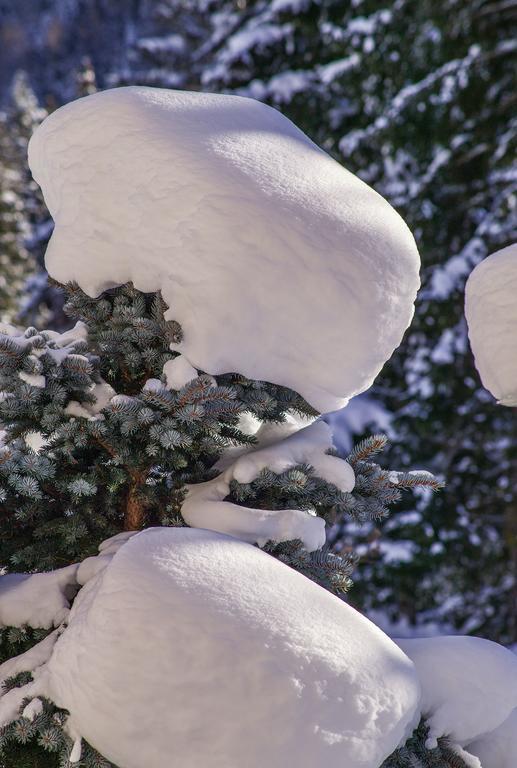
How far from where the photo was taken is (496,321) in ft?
7.59

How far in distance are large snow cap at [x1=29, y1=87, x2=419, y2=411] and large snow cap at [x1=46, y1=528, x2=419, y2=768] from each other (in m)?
0.59

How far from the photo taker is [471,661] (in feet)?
7.47

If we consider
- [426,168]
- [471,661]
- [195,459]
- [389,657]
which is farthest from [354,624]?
[426,168]

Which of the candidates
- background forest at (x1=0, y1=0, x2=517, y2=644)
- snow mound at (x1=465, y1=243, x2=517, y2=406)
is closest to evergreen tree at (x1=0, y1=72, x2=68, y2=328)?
background forest at (x1=0, y1=0, x2=517, y2=644)

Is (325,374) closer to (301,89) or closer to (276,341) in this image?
(276,341)

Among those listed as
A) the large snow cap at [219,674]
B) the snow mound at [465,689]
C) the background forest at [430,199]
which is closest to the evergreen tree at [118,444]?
the snow mound at [465,689]

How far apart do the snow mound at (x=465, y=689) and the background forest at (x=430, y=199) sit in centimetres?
487

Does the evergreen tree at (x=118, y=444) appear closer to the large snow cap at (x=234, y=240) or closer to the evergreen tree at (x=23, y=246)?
the large snow cap at (x=234, y=240)

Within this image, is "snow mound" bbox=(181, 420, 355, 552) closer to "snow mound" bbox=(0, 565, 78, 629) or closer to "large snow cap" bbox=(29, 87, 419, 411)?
"large snow cap" bbox=(29, 87, 419, 411)

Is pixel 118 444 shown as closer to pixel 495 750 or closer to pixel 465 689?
pixel 465 689

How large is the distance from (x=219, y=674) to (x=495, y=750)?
116cm

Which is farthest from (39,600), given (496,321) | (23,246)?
(23,246)

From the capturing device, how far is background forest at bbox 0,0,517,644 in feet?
25.2

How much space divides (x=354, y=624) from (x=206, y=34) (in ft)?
36.8
